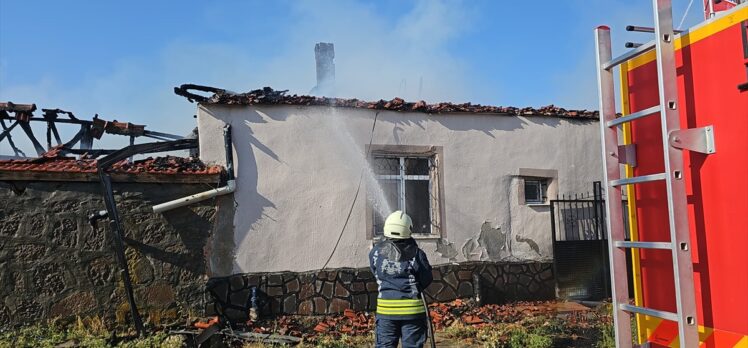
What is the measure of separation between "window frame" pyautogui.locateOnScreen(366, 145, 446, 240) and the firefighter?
193 inches

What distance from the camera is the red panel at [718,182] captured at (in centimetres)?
253

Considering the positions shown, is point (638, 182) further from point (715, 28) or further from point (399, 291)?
point (399, 291)

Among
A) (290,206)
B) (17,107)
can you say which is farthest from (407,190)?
(17,107)

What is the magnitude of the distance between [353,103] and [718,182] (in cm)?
754

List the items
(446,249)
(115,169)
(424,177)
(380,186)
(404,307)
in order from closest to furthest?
(404,307), (115,169), (380,186), (446,249), (424,177)

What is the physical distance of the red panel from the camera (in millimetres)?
2527

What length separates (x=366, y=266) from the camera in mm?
9711

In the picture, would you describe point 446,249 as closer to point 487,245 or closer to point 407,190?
point 487,245

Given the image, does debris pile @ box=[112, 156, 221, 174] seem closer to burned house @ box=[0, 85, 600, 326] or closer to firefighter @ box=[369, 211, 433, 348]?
burned house @ box=[0, 85, 600, 326]

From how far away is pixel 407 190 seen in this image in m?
10.1

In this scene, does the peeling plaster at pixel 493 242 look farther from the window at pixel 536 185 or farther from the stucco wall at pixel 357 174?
the window at pixel 536 185

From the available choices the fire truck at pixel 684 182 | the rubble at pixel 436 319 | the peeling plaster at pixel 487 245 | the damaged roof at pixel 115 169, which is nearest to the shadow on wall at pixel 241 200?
the damaged roof at pixel 115 169

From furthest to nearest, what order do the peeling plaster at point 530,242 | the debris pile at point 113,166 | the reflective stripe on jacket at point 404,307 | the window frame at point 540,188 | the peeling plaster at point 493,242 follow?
the window frame at point 540,188, the peeling plaster at point 530,242, the peeling plaster at point 493,242, the debris pile at point 113,166, the reflective stripe on jacket at point 404,307

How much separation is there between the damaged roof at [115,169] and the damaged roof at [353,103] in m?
1.04
